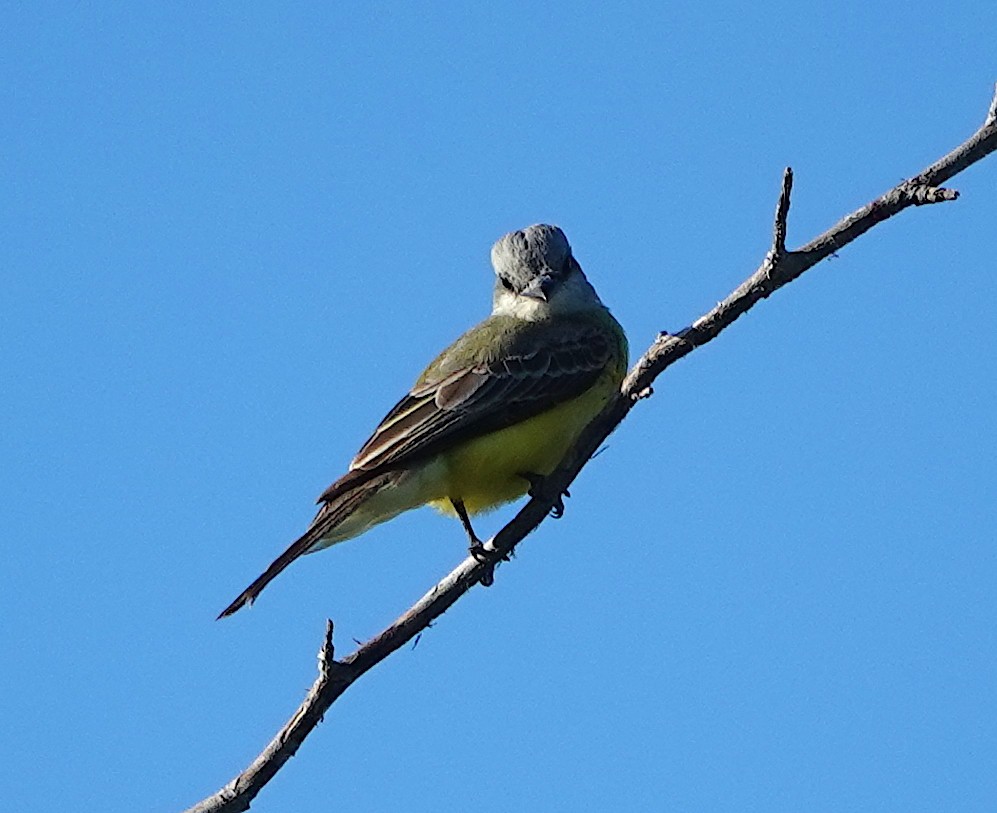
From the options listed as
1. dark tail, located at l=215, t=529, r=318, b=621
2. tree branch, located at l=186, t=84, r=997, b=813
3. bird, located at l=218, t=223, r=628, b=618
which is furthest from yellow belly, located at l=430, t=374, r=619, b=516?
tree branch, located at l=186, t=84, r=997, b=813

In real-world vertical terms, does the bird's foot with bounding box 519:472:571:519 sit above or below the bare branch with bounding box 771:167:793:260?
above

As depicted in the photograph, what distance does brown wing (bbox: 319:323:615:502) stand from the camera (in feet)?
27.2

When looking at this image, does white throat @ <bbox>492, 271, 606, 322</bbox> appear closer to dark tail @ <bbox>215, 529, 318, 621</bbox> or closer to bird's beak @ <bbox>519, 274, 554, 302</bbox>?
bird's beak @ <bbox>519, 274, 554, 302</bbox>

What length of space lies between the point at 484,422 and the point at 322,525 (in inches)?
51.5

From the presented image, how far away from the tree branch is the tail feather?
135 cm

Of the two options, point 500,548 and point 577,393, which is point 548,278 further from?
point 500,548

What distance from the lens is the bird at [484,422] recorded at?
8.04 metres

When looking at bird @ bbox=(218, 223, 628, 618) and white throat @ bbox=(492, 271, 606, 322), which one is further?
white throat @ bbox=(492, 271, 606, 322)

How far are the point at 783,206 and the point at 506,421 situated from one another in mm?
3499

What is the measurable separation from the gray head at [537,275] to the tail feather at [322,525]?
218cm

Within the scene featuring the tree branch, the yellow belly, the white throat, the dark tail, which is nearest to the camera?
the tree branch

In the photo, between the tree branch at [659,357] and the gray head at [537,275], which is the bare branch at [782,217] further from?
the gray head at [537,275]

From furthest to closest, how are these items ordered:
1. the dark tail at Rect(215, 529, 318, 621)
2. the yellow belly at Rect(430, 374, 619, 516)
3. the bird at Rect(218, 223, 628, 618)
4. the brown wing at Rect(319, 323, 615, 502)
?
the yellow belly at Rect(430, 374, 619, 516) < the brown wing at Rect(319, 323, 615, 502) < the bird at Rect(218, 223, 628, 618) < the dark tail at Rect(215, 529, 318, 621)

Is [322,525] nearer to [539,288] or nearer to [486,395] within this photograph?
[486,395]
